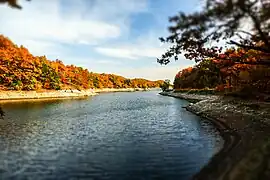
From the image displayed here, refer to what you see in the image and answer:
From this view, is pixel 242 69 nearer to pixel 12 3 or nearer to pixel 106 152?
pixel 106 152

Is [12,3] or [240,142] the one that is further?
[240,142]

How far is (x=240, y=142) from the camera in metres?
15.1

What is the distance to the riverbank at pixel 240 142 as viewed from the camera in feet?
30.0

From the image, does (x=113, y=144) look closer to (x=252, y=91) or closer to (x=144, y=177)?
(x=144, y=177)

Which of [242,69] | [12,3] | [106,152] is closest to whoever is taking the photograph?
[12,3]

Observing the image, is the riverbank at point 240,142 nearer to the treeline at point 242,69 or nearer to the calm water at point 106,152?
the calm water at point 106,152

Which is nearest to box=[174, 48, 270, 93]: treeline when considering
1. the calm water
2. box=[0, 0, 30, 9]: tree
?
the calm water

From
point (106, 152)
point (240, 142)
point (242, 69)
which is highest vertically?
point (242, 69)

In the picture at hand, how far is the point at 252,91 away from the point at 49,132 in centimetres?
2103

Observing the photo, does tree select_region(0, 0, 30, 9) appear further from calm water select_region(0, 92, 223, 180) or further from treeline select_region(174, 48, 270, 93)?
treeline select_region(174, 48, 270, 93)

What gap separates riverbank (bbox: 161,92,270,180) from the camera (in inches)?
360

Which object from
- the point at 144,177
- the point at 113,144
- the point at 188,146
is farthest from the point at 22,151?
the point at 188,146

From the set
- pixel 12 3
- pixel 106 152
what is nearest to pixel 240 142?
pixel 106 152

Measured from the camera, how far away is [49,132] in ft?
67.9
